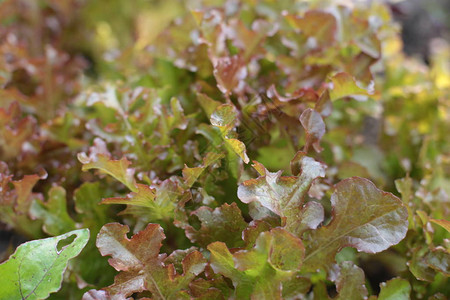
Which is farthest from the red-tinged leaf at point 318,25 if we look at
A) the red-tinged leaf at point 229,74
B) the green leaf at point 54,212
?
the green leaf at point 54,212

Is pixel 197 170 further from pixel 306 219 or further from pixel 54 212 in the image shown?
pixel 54 212

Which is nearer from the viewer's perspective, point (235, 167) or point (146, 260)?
point (146, 260)

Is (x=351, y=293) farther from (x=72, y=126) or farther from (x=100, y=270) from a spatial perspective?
(x=72, y=126)

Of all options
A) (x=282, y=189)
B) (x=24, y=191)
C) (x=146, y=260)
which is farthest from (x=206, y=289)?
(x=24, y=191)

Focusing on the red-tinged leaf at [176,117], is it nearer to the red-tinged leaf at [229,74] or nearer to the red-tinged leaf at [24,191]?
the red-tinged leaf at [229,74]

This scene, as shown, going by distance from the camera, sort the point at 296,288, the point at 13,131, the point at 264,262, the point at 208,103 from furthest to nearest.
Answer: the point at 13,131
the point at 208,103
the point at 296,288
the point at 264,262
